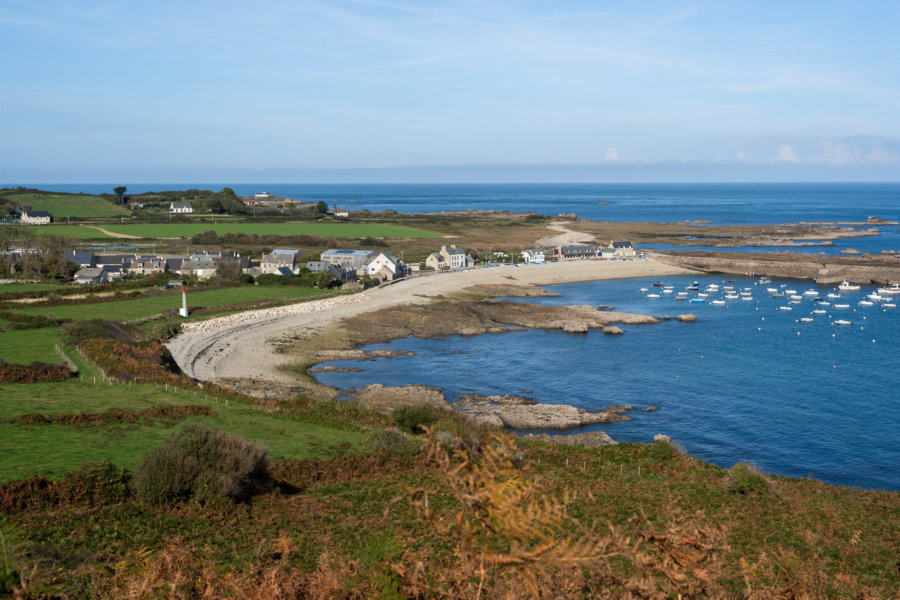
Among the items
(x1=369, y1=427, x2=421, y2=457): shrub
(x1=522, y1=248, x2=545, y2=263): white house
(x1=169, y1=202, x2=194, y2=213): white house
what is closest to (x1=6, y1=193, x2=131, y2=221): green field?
(x1=169, y1=202, x2=194, y2=213): white house

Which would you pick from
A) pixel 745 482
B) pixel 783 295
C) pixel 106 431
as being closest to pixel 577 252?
→ pixel 783 295

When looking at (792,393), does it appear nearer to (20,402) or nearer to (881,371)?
(881,371)

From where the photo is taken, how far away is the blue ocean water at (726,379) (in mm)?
33781

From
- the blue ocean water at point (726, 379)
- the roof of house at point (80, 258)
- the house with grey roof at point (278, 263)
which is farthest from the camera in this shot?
the house with grey roof at point (278, 263)

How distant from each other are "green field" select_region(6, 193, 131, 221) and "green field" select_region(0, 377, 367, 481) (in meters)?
143

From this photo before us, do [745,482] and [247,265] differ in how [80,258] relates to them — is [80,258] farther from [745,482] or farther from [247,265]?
[745,482]

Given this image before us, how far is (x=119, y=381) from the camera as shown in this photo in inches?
1309

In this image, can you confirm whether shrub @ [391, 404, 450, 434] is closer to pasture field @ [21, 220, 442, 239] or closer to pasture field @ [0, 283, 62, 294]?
pasture field @ [0, 283, 62, 294]

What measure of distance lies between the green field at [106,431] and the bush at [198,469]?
2.56m

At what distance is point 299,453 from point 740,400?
97.4 feet

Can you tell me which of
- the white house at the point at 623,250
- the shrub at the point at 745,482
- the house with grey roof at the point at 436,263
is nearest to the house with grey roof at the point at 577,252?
the white house at the point at 623,250

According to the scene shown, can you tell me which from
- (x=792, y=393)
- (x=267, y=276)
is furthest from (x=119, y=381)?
(x=267, y=276)

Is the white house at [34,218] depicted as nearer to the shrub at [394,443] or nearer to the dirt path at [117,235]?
the dirt path at [117,235]

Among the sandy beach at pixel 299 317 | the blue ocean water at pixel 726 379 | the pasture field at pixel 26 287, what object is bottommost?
the blue ocean water at pixel 726 379
